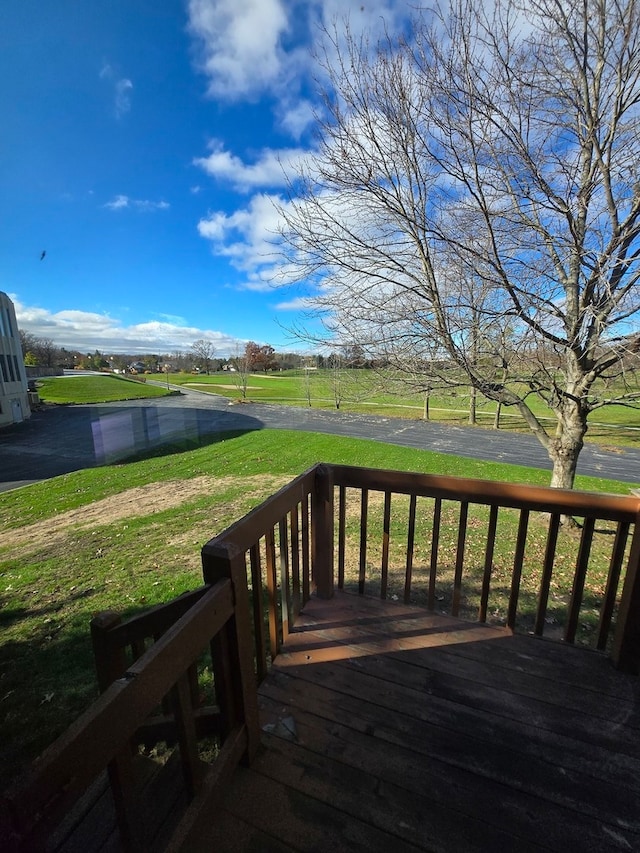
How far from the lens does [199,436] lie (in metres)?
18.7

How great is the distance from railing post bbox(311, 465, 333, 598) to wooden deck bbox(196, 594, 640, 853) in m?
0.42

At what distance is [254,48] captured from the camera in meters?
4.19

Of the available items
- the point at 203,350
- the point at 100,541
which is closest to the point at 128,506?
the point at 100,541

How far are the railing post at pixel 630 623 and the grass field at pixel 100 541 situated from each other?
2831mm

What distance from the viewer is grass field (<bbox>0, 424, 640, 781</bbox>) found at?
9.69 ft

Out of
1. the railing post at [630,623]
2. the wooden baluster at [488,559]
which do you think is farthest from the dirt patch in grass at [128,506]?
the railing post at [630,623]

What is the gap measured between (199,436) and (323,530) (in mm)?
17163

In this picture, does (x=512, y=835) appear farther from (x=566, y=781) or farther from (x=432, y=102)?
(x=432, y=102)

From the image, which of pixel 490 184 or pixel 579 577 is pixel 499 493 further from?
pixel 490 184

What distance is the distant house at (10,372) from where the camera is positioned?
24.5 meters

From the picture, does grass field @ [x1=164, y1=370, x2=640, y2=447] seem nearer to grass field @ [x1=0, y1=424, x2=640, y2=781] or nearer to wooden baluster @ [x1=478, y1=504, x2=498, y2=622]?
grass field @ [x1=0, y1=424, x2=640, y2=781]

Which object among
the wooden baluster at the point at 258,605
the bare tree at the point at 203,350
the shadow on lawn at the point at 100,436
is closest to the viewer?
the wooden baluster at the point at 258,605

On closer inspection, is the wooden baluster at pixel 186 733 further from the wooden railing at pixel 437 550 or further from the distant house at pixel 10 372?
the distant house at pixel 10 372

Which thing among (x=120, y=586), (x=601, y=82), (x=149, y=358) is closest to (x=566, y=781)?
(x=120, y=586)
